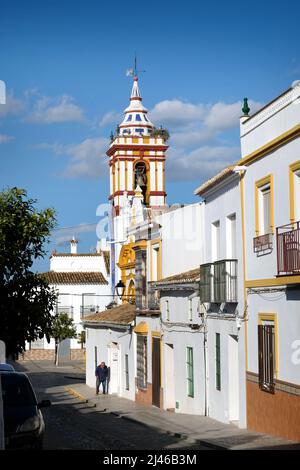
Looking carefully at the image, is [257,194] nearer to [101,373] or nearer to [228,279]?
[228,279]

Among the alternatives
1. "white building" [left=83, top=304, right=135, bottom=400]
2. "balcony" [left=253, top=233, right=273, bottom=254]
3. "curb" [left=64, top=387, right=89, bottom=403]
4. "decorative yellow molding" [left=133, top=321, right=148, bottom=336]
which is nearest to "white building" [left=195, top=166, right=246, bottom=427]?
"balcony" [left=253, top=233, right=273, bottom=254]

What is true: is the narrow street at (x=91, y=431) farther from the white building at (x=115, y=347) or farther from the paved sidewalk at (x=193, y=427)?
the white building at (x=115, y=347)

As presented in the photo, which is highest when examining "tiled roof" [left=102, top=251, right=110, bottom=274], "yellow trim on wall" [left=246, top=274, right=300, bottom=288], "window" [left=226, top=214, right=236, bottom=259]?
"tiled roof" [left=102, top=251, right=110, bottom=274]

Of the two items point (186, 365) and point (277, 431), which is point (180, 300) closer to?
point (186, 365)

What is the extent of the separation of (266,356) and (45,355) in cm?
4790

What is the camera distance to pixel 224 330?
78.6 ft

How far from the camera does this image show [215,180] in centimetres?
2397

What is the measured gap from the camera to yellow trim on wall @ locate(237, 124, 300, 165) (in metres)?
18.3

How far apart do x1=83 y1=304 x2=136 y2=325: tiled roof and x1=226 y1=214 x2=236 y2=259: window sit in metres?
12.3

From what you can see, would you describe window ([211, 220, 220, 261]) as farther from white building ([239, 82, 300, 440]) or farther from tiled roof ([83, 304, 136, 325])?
tiled roof ([83, 304, 136, 325])

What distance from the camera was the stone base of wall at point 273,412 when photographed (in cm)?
1850

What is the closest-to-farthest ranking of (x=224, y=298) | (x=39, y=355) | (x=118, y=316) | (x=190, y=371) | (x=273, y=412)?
(x=273, y=412) → (x=224, y=298) → (x=190, y=371) → (x=118, y=316) → (x=39, y=355)

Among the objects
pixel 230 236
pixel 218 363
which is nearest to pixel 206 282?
pixel 230 236

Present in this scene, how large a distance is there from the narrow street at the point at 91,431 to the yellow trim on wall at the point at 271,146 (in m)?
6.36
